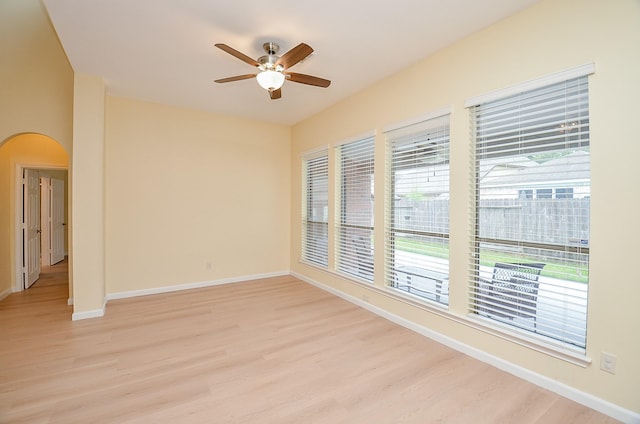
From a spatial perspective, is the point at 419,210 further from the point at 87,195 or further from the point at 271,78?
the point at 87,195

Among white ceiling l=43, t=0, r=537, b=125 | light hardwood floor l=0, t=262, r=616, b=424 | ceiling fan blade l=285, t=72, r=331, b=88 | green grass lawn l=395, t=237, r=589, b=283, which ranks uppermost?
white ceiling l=43, t=0, r=537, b=125

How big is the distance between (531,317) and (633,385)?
62 cm

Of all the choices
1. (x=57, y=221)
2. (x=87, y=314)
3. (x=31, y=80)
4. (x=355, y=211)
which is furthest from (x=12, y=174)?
(x=355, y=211)

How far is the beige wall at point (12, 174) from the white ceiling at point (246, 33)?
7.15 ft

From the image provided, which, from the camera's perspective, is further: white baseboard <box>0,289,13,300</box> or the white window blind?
white baseboard <box>0,289,13,300</box>

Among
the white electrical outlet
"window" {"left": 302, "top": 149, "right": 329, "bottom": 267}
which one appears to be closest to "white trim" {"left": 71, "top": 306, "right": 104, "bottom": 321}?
"window" {"left": 302, "top": 149, "right": 329, "bottom": 267}

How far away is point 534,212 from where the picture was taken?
7.39 ft

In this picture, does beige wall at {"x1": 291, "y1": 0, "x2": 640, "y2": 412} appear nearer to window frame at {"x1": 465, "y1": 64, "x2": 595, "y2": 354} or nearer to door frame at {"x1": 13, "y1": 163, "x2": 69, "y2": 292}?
window frame at {"x1": 465, "y1": 64, "x2": 595, "y2": 354}

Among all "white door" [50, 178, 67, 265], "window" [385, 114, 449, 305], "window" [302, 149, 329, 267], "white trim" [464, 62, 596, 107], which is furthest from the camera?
"white door" [50, 178, 67, 265]

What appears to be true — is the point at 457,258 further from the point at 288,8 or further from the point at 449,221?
the point at 288,8

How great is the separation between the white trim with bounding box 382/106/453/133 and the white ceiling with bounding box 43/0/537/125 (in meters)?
0.61

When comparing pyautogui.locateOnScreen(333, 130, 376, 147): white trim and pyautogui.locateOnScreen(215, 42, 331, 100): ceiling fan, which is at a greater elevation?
pyautogui.locateOnScreen(215, 42, 331, 100): ceiling fan

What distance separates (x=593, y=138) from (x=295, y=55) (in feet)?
7.47

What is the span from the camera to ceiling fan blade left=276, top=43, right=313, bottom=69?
221 centimetres
